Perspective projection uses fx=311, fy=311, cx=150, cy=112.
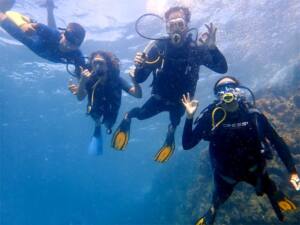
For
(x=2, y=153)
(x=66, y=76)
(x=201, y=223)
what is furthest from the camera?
(x=2, y=153)

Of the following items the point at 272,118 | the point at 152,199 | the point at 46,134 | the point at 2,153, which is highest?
the point at 272,118

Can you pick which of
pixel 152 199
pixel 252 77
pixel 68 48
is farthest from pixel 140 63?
pixel 152 199

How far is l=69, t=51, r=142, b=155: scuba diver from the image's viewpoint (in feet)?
26.7

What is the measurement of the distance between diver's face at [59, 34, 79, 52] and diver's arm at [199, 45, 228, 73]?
366 cm

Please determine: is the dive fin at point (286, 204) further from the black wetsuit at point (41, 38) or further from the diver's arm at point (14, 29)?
the diver's arm at point (14, 29)

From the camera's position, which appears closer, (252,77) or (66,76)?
(66,76)

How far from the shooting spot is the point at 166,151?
814 cm

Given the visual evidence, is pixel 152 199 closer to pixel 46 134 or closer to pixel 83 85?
pixel 46 134

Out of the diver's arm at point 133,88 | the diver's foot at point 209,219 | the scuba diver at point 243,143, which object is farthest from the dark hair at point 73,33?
the diver's foot at point 209,219

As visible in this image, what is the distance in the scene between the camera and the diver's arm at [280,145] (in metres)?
6.43

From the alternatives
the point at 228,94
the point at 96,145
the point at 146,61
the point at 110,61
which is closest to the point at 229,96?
→ the point at 228,94

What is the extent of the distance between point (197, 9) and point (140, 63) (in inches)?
447

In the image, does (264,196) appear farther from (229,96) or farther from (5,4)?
(5,4)

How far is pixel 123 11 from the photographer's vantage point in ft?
58.6
